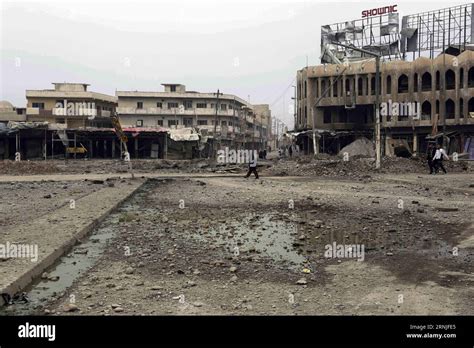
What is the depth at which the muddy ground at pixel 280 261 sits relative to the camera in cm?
561

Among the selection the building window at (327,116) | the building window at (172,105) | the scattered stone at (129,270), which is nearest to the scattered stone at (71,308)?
the scattered stone at (129,270)

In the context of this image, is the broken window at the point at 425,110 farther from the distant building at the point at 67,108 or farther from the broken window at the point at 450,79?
the distant building at the point at 67,108

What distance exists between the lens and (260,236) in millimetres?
10195

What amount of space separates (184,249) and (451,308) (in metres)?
4.86

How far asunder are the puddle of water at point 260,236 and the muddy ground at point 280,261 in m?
0.02

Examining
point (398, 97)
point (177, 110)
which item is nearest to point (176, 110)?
point (177, 110)

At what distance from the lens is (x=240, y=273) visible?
7.11 meters

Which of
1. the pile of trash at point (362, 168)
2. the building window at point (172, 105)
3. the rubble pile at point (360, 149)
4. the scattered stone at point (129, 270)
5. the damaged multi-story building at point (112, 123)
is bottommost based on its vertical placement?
the scattered stone at point (129, 270)

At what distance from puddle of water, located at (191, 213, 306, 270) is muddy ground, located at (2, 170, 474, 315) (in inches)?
0.9

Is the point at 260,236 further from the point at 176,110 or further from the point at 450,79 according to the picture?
the point at 176,110

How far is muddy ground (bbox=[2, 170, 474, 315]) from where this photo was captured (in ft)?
18.4

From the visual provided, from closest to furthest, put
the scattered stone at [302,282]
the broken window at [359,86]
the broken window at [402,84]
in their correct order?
1. the scattered stone at [302,282]
2. the broken window at [402,84]
3. the broken window at [359,86]

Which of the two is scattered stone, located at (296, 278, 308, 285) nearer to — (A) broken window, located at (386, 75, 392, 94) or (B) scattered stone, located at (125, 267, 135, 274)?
(B) scattered stone, located at (125, 267, 135, 274)

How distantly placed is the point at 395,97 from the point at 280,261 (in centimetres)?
4445
